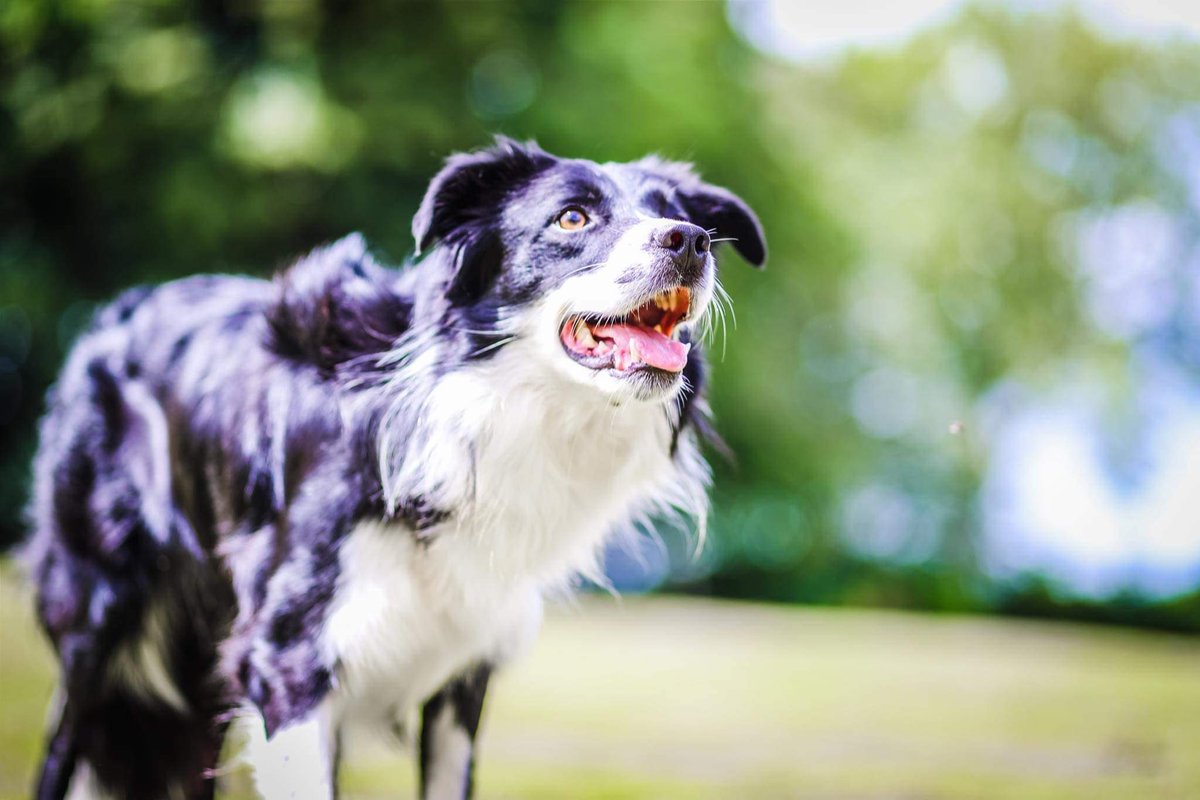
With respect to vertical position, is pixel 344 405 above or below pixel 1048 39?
below

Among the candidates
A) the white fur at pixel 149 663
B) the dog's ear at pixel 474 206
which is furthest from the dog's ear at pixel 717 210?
the white fur at pixel 149 663

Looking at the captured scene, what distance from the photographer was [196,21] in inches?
543

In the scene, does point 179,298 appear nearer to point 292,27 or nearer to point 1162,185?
point 292,27

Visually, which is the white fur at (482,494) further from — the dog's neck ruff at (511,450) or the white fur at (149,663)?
the white fur at (149,663)

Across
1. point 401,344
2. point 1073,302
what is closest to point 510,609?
point 401,344

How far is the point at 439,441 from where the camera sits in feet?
10.7

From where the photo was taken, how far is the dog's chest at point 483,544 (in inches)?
126

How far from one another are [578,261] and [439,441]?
649 mm

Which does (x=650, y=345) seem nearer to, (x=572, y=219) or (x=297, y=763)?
(x=572, y=219)

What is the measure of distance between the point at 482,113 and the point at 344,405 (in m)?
11.5

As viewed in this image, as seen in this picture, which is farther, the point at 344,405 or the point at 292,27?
the point at 292,27

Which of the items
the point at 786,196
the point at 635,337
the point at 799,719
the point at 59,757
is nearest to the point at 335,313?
the point at 635,337

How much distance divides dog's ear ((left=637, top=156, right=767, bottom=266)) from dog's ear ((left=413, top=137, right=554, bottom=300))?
40 cm

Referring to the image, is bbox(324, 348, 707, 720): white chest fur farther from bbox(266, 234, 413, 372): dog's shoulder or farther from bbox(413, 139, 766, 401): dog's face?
bbox(266, 234, 413, 372): dog's shoulder
